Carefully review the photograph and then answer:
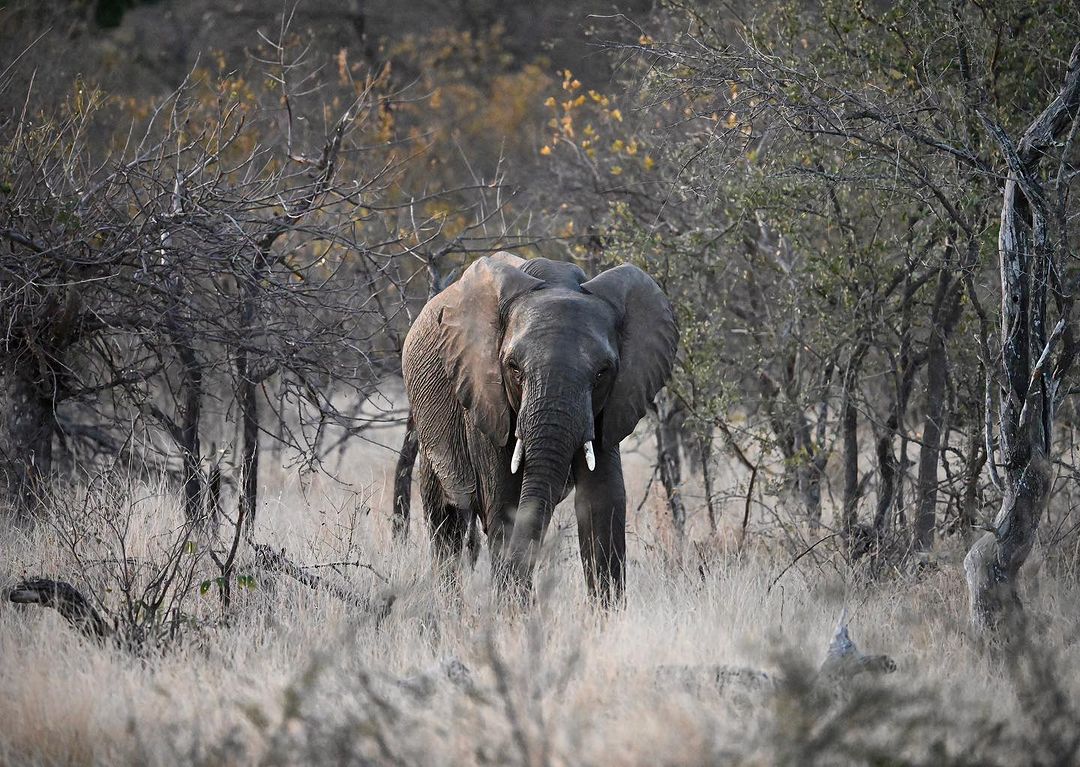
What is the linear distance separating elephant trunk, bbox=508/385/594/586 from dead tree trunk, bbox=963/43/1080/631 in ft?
7.05

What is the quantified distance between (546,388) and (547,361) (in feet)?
0.48

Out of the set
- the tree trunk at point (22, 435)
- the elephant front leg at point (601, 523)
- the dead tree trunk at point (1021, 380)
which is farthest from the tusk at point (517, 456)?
→ the tree trunk at point (22, 435)

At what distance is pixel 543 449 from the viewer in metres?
6.57

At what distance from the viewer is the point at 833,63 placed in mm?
8922

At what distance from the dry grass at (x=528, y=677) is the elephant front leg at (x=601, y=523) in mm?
210

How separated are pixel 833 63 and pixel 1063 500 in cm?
359

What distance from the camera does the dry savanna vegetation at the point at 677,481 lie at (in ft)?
15.5

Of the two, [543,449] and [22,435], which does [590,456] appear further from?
[22,435]

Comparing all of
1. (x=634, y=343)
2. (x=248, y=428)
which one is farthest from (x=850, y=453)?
(x=248, y=428)

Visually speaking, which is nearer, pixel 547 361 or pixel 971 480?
pixel 547 361

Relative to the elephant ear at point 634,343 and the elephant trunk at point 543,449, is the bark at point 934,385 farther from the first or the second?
the elephant trunk at point 543,449

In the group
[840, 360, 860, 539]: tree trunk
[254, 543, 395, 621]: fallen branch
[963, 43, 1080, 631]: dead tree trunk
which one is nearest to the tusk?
[254, 543, 395, 621]: fallen branch

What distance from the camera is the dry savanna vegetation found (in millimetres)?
4723

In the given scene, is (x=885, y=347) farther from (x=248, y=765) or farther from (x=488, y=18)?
(x=488, y=18)
